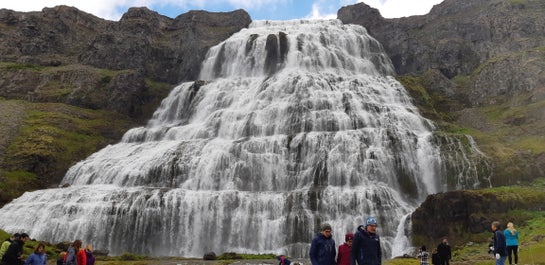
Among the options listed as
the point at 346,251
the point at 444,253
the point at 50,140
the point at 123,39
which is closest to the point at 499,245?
the point at 444,253

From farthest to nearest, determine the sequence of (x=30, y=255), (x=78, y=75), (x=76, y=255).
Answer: (x=78, y=75) < (x=76, y=255) < (x=30, y=255)

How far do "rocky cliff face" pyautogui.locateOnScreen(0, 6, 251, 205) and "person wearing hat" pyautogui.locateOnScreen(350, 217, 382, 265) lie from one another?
49.9 meters

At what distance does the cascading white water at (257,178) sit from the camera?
40625 mm

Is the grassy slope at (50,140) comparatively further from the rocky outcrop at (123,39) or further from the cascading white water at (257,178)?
the rocky outcrop at (123,39)

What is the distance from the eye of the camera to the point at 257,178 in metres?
46.4

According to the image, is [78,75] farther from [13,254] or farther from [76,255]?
[76,255]

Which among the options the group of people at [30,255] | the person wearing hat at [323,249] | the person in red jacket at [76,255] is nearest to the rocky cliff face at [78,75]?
the group of people at [30,255]

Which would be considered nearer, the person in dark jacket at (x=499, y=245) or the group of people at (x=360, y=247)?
the group of people at (x=360, y=247)

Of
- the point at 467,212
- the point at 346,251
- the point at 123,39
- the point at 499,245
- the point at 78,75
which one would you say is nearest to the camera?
the point at 346,251

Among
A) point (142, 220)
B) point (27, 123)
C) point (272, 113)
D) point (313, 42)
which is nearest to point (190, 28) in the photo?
point (313, 42)

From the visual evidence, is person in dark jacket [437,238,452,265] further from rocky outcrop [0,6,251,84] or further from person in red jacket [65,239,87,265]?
rocky outcrop [0,6,251,84]

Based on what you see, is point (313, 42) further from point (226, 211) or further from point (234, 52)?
point (226, 211)

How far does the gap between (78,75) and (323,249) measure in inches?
3206

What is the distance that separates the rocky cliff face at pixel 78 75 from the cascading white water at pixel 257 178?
6.02 metres
